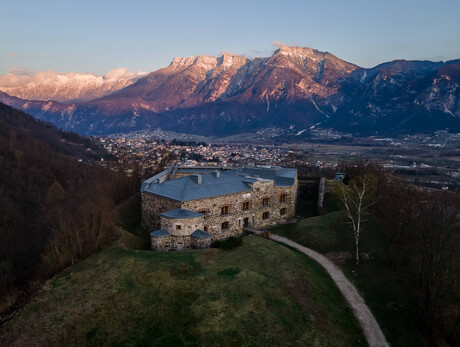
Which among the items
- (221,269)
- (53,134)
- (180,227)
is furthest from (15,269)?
(53,134)

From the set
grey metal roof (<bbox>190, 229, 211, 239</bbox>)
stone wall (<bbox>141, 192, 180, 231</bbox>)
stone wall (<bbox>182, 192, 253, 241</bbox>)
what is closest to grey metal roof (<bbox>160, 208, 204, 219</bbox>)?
stone wall (<bbox>182, 192, 253, 241</bbox>)

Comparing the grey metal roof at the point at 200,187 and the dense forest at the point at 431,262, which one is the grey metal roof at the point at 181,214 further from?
the dense forest at the point at 431,262

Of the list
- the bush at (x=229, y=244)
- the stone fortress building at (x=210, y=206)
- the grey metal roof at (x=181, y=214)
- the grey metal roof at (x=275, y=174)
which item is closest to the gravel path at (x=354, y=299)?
the stone fortress building at (x=210, y=206)

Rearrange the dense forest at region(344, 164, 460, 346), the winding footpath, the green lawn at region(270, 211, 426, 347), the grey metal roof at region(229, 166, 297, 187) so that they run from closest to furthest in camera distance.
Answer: the winding footpath → the dense forest at region(344, 164, 460, 346) → the green lawn at region(270, 211, 426, 347) → the grey metal roof at region(229, 166, 297, 187)

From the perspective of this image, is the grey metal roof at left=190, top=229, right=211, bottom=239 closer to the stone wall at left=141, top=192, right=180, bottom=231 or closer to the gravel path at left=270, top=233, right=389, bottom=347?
the stone wall at left=141, top=192, right=180, bottom=231

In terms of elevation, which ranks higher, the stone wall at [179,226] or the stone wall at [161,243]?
the stone wall at [179,226]

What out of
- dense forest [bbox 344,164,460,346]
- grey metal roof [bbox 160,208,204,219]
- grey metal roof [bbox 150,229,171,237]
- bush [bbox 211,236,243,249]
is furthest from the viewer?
grey metal roof [bbox 160,208,204,219]

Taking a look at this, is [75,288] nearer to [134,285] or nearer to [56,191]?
[134,285]
